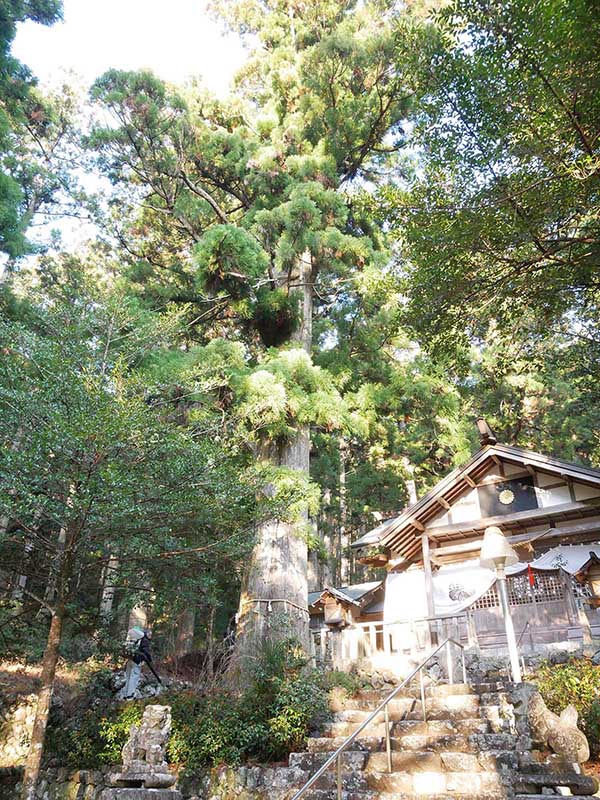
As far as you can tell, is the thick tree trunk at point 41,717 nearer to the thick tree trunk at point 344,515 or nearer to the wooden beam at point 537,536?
the wooden beam at point 537,536

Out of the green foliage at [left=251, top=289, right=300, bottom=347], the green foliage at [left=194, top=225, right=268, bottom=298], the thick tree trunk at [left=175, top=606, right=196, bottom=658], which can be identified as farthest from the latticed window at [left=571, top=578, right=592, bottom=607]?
the thick tree trunk at [left=175, top=606, right=196, bottom=658]

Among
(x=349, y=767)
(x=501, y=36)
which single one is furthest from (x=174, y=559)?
(x=501, y=36)

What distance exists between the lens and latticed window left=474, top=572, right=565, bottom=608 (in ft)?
37.1

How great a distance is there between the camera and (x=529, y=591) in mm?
11617

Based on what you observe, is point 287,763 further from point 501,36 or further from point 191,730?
point 501,36

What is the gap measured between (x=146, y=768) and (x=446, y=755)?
9.58 feet

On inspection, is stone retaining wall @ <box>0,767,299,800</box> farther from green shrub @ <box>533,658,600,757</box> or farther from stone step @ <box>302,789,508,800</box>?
green shrub @ <box>533,658,600,757</box>

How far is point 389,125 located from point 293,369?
818 cm

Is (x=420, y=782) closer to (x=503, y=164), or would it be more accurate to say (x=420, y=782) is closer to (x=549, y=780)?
(x=549, y=780)

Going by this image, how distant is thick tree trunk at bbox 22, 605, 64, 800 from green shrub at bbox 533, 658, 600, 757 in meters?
6.13

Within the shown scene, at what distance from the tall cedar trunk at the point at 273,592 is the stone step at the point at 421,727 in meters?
1.72

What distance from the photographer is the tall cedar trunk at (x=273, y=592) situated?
26.9 feet

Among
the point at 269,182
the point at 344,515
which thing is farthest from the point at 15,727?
the point at 344,515

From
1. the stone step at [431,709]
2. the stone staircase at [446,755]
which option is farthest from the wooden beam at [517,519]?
the stone step at [431,709]
